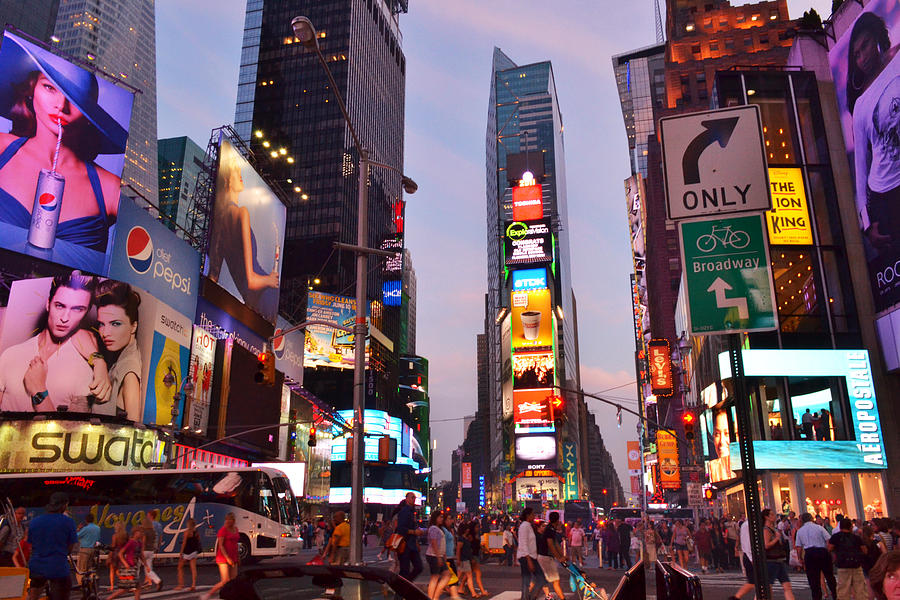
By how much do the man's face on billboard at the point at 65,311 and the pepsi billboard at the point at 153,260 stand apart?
5.41 metres

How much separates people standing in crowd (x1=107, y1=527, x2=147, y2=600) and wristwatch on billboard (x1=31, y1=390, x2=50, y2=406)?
2340 centimetres

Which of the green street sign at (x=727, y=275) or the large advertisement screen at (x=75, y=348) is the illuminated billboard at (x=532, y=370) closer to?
the large advertisement screen at (x=75, y=348)

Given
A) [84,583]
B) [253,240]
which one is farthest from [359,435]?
[253,240]

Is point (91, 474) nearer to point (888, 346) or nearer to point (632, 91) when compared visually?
point (888, 346)

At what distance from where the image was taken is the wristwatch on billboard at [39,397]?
3469cm

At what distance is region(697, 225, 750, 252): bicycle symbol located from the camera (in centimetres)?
641

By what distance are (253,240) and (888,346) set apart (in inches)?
1777

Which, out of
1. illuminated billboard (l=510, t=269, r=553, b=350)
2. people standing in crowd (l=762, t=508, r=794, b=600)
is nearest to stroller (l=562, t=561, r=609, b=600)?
people standing in crowd (l=762, t=508, r=794, b=600)

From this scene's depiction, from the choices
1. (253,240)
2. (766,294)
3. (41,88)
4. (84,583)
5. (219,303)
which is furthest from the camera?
(253,240)

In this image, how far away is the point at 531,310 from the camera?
8300 centimetres

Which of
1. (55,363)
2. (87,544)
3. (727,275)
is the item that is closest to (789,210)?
(727,275)

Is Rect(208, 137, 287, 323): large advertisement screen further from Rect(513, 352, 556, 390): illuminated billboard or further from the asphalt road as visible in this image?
Rect(513, 352, 556, 390): illuminated billboard

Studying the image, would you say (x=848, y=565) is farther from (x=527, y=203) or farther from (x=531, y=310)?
(x=527, y=203)

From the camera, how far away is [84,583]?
42.0 feet
